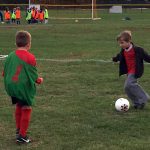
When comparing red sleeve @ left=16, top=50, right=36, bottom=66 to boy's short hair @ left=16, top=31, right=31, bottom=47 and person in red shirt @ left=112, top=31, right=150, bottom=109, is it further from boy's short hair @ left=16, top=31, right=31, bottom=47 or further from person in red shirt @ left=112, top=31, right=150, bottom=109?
person in red shirt @ left=112, top=31, right=150, bottom=109

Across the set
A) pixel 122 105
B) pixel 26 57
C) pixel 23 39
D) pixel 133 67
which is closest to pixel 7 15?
pixel 133 67

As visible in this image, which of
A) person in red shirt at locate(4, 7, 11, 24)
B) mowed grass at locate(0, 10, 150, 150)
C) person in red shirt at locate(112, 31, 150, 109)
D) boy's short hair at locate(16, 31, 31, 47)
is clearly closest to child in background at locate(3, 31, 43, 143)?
boy's short hair at locate(16, 31, 31, 47)

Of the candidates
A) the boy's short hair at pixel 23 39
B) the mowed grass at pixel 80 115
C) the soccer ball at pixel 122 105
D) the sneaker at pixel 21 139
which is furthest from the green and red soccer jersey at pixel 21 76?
the soccer ball at pixel 122 105

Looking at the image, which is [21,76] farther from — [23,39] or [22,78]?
[23,39]

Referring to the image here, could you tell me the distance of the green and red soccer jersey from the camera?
272 inches

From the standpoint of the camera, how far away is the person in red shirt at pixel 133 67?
9.15m

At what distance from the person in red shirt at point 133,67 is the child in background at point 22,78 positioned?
100 inches

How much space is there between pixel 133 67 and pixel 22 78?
2.95m

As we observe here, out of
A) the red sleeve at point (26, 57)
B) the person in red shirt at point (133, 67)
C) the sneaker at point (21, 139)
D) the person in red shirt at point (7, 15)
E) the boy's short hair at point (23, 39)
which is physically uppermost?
the boy's short hair at point (23, 39)

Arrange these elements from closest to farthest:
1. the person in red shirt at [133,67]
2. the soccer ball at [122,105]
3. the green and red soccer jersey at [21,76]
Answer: the green and red soccer jersey at [21,76]
the soccer ball at [122,105]
the person in red shirt at [133,67]

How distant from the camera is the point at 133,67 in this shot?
9.25 metres

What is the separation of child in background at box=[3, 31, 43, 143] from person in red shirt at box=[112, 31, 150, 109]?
2551 millimetres

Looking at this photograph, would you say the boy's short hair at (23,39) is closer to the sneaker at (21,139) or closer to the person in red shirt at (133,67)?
the sneaker at (21,139)

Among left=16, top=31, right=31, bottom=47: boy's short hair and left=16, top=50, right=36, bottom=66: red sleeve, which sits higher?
left=16, top=31, right=31, bottom=47: boy's short hair
